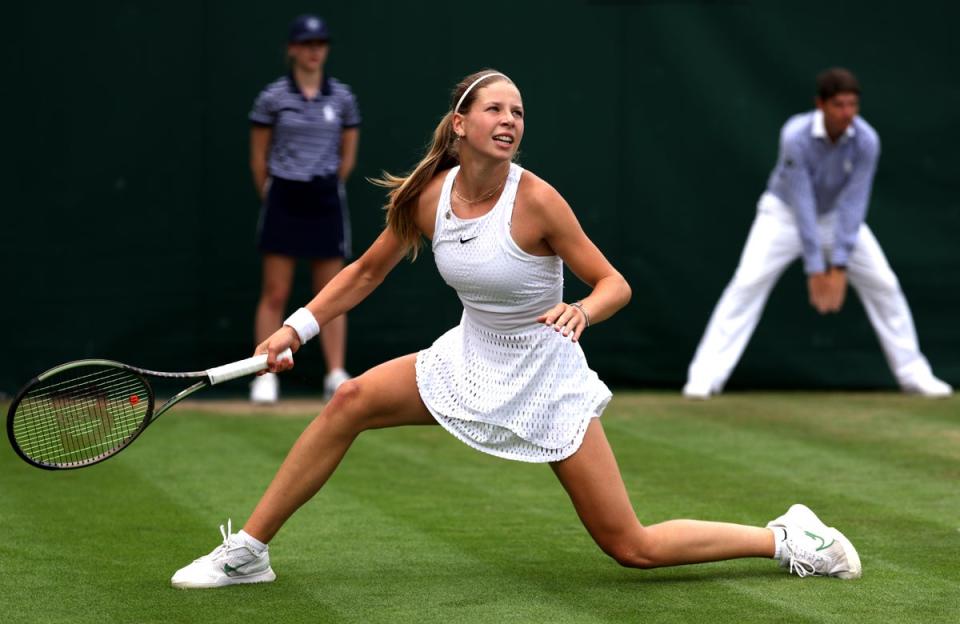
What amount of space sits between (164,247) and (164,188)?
0.32m

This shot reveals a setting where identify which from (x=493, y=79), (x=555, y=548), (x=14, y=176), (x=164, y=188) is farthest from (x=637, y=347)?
(x=493, y=79)

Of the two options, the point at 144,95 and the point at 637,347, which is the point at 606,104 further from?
the point at 144,95

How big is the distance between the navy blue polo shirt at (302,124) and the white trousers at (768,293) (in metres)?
2.23

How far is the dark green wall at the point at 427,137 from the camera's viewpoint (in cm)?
912

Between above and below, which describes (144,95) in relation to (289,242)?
above

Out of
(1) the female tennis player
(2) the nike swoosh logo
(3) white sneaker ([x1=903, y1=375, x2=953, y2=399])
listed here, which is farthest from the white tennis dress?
(3) white sneaker ([x1=903, y1=375, x2=953, y2=399])

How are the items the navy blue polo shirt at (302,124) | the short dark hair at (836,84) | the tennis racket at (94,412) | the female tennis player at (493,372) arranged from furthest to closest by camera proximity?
the navy blue polo shirt at (302,124)
the short dark hair at (836,84)
the female tennis player at (493,372)
the tennis racket at (94,412)

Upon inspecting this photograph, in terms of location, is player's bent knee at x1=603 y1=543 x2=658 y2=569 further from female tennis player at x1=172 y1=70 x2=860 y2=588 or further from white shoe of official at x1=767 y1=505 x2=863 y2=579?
white shoe of official at x1=767 y1=505 x2=863 y2=579

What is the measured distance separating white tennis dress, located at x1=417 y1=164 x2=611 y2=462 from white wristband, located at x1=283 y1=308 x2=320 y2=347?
12.7 inches

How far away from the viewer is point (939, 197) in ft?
31.9

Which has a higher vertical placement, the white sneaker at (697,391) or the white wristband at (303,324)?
the white wristband at (303,324)

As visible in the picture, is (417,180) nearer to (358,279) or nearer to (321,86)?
(358,279)

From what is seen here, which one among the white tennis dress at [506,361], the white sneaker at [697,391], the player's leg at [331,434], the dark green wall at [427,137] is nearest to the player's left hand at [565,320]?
the white tennis dress at [506,361]

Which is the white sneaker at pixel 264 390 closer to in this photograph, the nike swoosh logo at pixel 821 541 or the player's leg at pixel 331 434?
the player's leg at pixel 331 434
